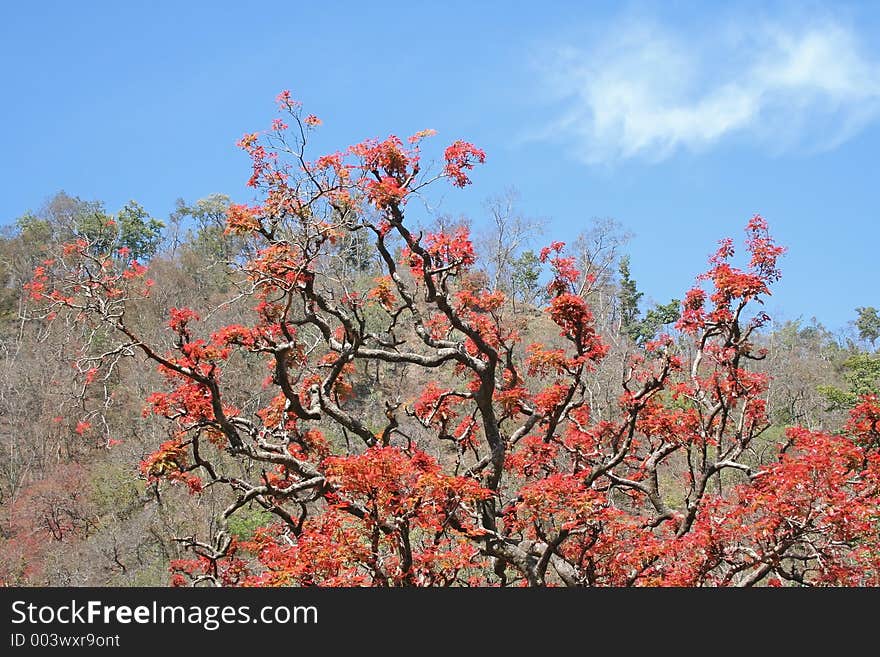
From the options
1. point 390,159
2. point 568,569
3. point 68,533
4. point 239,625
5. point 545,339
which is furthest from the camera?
point 545,339

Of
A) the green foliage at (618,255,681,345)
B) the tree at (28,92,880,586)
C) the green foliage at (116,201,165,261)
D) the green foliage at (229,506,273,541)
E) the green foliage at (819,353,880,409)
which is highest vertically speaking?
the green foliage at (116,201,165,261)

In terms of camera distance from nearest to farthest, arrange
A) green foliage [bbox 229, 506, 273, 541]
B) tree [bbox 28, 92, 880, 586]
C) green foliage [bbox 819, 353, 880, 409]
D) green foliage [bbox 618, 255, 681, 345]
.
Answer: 1. tree [bbox 28, 92, 880, 586]
2. green foliage [bbox 229, 506, 273, 541]
3. green foliage [bbox 819, 353, 880, 409]
4. green foliage [bbox 618, 255, 681, 345]

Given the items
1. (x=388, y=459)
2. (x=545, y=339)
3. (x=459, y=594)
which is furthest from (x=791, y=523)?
(x=545, y=339)

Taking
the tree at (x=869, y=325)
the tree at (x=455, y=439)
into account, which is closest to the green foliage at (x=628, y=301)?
the tree at (x=869, y=325)

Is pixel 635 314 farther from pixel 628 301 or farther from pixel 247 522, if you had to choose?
pixel 247 522

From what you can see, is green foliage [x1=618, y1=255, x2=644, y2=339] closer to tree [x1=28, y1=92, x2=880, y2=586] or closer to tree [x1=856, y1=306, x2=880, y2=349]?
tree [x1=856, y1=306, x2=880, y2=349]

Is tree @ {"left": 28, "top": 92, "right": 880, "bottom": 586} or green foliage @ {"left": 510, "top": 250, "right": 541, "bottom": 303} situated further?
green foliage @ {"left": 510, "top": 250, "right": 541, "bottom": 303}

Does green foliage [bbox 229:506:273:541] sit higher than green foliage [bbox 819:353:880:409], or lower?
lower

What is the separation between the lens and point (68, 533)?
60.2ft

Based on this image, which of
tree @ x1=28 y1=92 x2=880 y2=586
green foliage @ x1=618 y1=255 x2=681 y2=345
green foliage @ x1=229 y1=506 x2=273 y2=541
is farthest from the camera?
green foliage @ x1=618 y1=255 x2=681 y2=345

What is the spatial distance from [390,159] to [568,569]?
15.8 ft

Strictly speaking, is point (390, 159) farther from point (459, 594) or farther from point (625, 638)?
point (625, 638)

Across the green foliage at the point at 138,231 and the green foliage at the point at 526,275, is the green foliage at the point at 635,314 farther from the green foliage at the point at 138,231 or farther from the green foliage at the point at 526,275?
the green foliage at the point at 138,231

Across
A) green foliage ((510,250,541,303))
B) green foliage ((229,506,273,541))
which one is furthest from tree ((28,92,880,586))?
Result: green foliage ((510,250,541,303))
